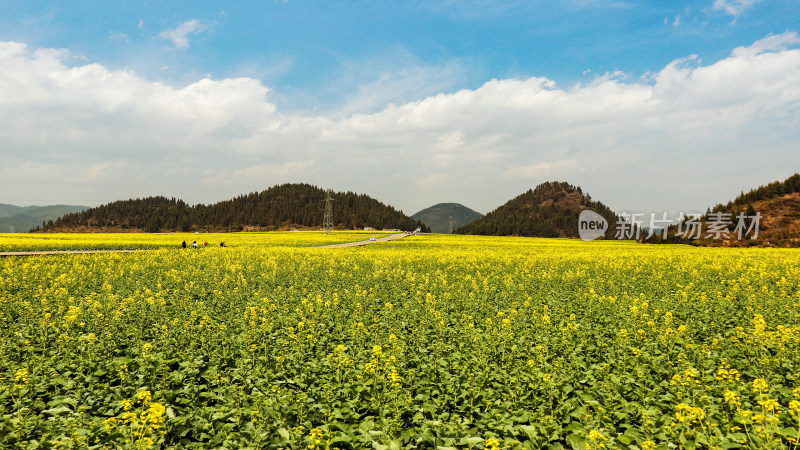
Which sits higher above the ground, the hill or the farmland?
the hill

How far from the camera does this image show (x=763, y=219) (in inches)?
3595

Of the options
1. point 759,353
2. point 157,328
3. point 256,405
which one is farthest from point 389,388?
point 759,353

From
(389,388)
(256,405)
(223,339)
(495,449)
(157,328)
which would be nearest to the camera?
(495,449)

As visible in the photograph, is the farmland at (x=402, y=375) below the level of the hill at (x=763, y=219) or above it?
below

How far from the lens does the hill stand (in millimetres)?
72938

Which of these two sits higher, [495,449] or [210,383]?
[495,449]

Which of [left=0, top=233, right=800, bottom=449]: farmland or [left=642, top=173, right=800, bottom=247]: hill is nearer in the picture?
[left=0, top=233, right=800, bottom=449]: farmland

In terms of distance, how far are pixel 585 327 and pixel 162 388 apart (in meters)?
11.5

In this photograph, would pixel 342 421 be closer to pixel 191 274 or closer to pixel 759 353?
pixel 759 353

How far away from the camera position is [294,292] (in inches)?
676

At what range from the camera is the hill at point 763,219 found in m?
72.9

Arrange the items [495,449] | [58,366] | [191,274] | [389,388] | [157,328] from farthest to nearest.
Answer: [191,274] → [157,328] → [58,366] → [389,388] → [495,449]

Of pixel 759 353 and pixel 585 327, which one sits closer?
pixel 759 353

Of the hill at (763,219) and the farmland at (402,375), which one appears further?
the hill at (763,219)
